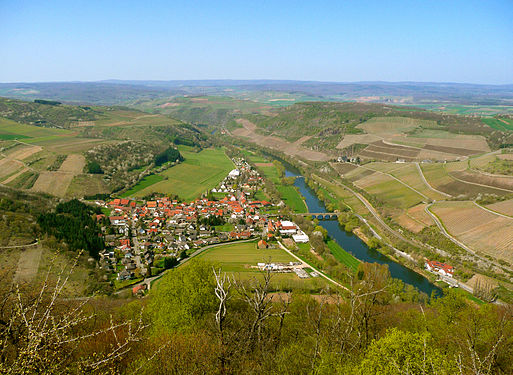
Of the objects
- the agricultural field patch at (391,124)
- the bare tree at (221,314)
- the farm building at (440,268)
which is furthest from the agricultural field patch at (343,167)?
the bare tree at (221,314)

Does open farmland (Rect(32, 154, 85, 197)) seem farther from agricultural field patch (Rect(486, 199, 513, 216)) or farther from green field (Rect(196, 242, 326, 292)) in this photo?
agricultural field patch (Rect(486, 199, 513, 216))

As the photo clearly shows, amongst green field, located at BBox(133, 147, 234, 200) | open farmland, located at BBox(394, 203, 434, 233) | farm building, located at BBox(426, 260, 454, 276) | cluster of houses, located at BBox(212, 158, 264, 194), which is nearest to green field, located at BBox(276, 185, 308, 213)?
cluster of houses, located at BBox(212, 158, 264, 194)

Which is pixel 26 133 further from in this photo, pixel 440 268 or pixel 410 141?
pixel 410 141

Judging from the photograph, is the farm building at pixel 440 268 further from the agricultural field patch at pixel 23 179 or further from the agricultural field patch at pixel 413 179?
the agricultural field patch at pixel 23 179

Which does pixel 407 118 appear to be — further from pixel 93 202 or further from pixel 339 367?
pixel 339 367

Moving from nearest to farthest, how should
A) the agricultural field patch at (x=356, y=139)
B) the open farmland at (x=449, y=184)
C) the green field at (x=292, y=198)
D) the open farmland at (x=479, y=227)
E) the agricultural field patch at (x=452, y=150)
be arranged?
the open farmland at (x=479, y=227), the open farmland at (x=449, y=184), the green field at (x=292, y=198), the agricultural field patch at (x=452, y=150), the agricultural field patch at (x=356, y=139)
